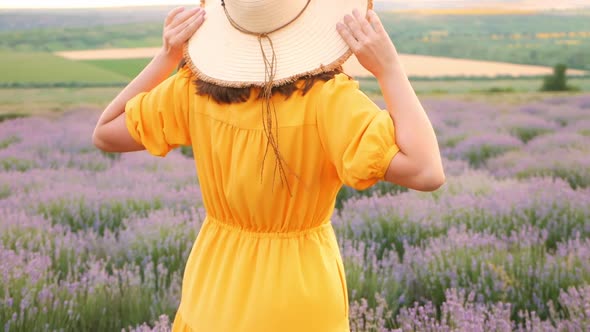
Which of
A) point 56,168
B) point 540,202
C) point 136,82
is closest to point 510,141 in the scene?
point 540,202

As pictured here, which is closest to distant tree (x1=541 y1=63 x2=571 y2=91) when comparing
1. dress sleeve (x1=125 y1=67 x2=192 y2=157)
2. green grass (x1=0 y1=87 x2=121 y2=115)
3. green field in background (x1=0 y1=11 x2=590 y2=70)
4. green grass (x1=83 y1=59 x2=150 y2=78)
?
green field in background (x1=0 y1=11 x2=590 y2=70)

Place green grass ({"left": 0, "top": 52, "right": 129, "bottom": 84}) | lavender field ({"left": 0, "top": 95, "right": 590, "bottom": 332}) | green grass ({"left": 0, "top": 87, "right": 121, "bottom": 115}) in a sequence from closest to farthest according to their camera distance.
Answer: lavender field ({"left": 0, "top": 95, "right": 590, "bottom": 332}) < green grass ({"left": 0, "top": 87, "right": 121, "bottom": 115}) < green grass ({"left": 0, "top": 52, "right": 129, "bottom": 84})

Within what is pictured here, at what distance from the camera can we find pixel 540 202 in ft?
15.8

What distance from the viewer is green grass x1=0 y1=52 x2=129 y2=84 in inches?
324

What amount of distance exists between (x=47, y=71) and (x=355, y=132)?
25.9 ft

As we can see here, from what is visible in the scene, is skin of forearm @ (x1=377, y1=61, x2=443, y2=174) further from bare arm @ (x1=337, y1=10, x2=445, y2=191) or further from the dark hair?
the dark hair

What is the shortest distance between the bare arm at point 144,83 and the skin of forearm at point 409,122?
0.56m

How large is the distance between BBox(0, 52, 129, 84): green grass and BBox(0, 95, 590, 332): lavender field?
3.74ft

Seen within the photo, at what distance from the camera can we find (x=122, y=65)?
29.7 ft

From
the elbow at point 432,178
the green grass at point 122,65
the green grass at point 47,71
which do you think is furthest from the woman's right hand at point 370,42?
the green grass at point 122,65

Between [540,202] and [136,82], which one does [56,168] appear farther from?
[136,82]

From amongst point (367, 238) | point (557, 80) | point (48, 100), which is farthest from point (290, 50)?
point (557, 80)

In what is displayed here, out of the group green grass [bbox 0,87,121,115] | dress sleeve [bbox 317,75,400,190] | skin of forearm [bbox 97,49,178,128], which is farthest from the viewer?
green grass [bbox 0,87,121,115]

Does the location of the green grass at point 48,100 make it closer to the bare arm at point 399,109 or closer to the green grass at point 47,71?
the green grass at point 47,71
